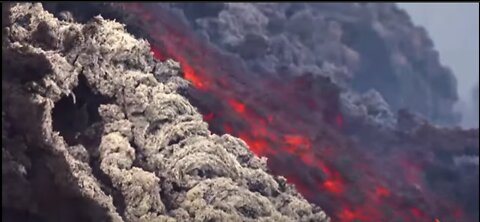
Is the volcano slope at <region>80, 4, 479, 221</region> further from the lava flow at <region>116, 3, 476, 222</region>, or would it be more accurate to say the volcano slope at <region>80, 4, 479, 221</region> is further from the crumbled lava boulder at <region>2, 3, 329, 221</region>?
the crumbled lava boulder at <region>2, 3, 329, 221</region>

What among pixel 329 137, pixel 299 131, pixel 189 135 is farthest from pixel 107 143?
pixel 329 137

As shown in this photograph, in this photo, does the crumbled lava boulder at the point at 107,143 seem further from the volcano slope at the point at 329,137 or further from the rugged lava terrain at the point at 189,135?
the volcano slope at the point at 329,137

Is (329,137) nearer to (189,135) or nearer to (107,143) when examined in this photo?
(189,135)

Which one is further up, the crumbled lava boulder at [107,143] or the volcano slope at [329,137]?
the volcano slope at [329,137]

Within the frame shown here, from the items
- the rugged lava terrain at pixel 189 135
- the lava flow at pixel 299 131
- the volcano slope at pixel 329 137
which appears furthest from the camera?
the volcano slope at pixel 329 137

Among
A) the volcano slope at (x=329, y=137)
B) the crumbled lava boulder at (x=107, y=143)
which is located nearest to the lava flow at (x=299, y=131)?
the volcano slope at (x=329, y=137)
